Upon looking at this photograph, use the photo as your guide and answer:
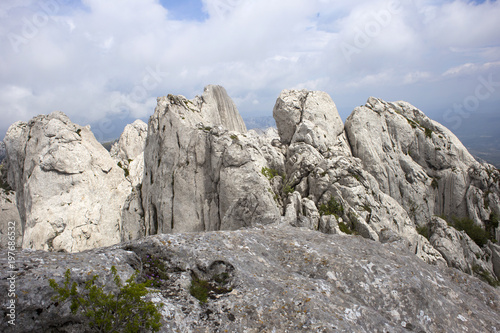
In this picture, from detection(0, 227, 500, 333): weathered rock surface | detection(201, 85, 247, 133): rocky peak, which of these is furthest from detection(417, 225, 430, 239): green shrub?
detection(201, 85, 247, 133): rocky peak

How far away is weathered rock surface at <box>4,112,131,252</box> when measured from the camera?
136 ft

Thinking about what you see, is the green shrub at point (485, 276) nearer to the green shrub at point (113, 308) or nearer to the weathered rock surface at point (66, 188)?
the green shrub at point (113, 308)

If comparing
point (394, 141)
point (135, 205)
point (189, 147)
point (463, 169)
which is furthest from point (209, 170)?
point (463, 169)

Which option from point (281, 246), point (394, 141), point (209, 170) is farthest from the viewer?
point (394, 141)

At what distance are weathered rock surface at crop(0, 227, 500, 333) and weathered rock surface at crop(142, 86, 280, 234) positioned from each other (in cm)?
1536

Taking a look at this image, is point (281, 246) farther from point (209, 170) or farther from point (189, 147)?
point (189, 147)

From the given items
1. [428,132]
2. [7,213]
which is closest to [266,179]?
[428,132]

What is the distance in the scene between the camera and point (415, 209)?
2014 inches

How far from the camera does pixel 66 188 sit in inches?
1766

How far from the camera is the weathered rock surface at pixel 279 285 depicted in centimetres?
1077

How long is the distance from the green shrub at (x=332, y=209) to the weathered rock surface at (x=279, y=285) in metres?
17.0

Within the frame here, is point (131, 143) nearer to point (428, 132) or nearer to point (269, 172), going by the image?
point (269, 172)

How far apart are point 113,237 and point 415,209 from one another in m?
53.5

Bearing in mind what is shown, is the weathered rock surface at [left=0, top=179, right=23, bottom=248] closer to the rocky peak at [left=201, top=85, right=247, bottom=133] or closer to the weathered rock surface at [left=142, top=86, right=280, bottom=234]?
the weathered rock surface at [left=142, top=86, right=280, bottom=234]
